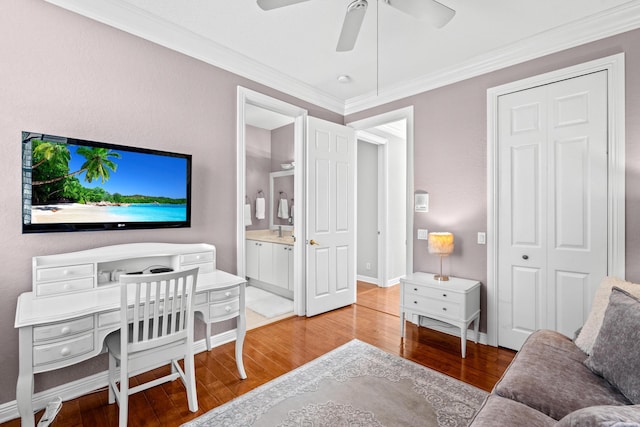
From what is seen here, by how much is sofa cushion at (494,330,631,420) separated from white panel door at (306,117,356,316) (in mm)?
2321

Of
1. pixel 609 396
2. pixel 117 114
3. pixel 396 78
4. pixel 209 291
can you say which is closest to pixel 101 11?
pixel 117 114

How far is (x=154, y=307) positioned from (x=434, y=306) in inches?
92.6

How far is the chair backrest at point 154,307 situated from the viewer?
5.64 ft

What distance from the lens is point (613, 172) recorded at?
2.36 meters

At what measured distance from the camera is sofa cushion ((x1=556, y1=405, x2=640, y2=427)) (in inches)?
26.5

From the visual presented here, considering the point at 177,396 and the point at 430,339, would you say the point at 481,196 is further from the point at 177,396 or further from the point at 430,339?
the point at 177,396

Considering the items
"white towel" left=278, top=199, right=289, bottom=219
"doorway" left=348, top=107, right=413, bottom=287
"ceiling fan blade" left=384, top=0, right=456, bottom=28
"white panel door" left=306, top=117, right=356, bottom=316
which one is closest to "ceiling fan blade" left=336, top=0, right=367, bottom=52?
"ceiling fan blade" left=384, top=0, right=456, bottom=28

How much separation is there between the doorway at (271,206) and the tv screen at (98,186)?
27.7 inches

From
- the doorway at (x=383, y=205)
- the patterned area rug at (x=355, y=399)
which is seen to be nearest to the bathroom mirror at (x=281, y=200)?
the doorway at (x=383, y=205)

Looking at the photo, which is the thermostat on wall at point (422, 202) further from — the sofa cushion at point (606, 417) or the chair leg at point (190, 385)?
the sofa cushion at point (606, 417)

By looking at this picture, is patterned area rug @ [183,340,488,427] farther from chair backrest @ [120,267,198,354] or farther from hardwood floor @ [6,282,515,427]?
chair backrest @ [120,267,198,354]

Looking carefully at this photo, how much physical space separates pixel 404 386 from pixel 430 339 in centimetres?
100

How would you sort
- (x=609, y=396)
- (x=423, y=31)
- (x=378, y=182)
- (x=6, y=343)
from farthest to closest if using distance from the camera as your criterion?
(x=378, y=182)
(x=423, y=31)
(x=6, y=343)
(x=609, y=396)

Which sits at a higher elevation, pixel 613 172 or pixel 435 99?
pixel 435 99
